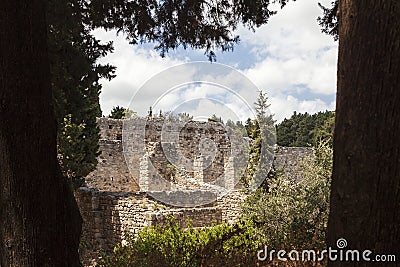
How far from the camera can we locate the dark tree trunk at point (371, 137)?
5.89ft

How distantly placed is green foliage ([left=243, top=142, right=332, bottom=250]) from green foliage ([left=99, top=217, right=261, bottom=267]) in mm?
599

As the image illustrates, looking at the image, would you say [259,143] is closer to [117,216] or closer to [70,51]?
[117,216]

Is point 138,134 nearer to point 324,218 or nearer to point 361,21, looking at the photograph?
point 324,218

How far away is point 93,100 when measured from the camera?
1116cm

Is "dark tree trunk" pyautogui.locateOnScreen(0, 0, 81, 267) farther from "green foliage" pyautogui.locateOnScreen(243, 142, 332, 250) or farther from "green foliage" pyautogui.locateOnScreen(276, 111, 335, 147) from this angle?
"green foliage" pyautogui.locateOnScreen(276, 111, 335, 147)

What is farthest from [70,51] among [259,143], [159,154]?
[159,154]

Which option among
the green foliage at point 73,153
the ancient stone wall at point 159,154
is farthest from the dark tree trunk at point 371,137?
the ancient stone wall at point 159,154

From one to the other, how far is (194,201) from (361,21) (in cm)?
991

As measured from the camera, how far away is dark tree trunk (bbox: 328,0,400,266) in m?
1.80

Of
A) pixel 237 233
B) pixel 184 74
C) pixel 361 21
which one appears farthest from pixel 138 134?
pixel 361 21

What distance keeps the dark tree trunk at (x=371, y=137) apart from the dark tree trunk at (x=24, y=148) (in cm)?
175

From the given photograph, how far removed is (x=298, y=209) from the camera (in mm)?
7133

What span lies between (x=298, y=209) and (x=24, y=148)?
17.3 feet

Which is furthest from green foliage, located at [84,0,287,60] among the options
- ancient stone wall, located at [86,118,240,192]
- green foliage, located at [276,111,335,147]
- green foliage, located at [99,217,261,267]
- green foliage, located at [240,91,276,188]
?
green foliage, located at [276,111,335,147]
